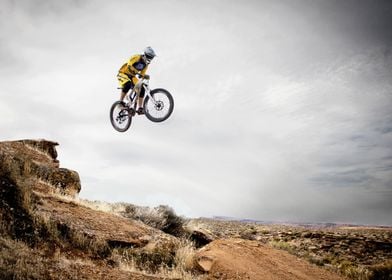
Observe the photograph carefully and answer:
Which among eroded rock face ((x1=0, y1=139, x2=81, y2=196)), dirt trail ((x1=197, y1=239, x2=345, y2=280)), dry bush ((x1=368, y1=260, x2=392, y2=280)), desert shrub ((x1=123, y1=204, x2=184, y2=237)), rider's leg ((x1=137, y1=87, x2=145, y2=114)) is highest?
rider's leg ((x1=137, y1=87, x2=145, y2=114))

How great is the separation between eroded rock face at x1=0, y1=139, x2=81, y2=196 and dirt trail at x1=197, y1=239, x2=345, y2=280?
7.42 meters

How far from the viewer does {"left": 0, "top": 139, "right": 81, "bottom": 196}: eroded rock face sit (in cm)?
1434

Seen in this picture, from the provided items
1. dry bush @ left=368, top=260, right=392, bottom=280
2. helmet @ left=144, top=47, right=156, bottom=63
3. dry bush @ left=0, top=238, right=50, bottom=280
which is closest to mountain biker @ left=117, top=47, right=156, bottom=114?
helmet @ left=144, top=47, right=156, bottom=63

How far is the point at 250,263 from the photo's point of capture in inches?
394

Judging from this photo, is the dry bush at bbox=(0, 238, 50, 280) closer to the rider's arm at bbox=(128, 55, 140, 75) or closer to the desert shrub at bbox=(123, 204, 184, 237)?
the rider's arm at bbox=(128, 55, 140, 75)

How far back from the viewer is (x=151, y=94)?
1311 cm

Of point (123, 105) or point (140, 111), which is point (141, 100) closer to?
point (140, 111)

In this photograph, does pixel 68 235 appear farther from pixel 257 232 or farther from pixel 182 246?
pixel 257 232

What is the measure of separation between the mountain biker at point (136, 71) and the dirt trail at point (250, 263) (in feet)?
20.0

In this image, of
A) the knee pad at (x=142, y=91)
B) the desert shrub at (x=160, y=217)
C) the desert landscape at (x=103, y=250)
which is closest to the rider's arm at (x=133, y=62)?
the knee pad at (x=142, y=91)

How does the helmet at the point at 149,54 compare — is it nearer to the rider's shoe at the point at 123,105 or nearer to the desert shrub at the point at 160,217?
the rider's shoe at the point at 123,105

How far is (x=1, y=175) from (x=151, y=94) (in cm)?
569

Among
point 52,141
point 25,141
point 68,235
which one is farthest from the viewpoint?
point 52,141

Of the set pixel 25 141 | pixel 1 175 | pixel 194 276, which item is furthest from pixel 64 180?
pixel 194 276
